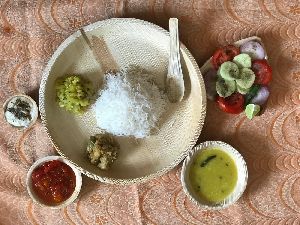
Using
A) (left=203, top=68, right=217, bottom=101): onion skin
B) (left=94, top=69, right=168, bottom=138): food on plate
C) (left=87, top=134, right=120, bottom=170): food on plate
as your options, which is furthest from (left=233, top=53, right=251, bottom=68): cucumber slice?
(left=87, top=134, right=120, bottom=170): food on plate

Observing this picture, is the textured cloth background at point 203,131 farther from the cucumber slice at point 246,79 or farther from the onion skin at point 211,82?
the cucumber slice at point 246,79

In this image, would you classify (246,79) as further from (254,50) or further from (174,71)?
(174,71)

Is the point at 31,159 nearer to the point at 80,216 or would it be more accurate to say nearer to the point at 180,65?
the point at 80,216

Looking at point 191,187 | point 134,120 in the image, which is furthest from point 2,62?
point 191,187

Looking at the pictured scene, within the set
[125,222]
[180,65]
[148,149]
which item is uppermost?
[180,65]

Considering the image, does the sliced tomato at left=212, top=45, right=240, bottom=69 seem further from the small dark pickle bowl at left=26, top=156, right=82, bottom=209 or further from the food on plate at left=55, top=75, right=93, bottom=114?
the small dark pickle bowl at left=26, top=156, right=82, bottom=209

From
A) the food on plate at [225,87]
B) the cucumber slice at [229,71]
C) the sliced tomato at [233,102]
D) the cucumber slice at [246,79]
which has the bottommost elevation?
the sliced tomato at [233,102]

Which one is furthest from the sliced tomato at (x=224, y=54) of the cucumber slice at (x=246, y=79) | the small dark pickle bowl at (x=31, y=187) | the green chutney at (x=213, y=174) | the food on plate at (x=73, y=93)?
the small dark pickle bowl at (x=31, y=187)
